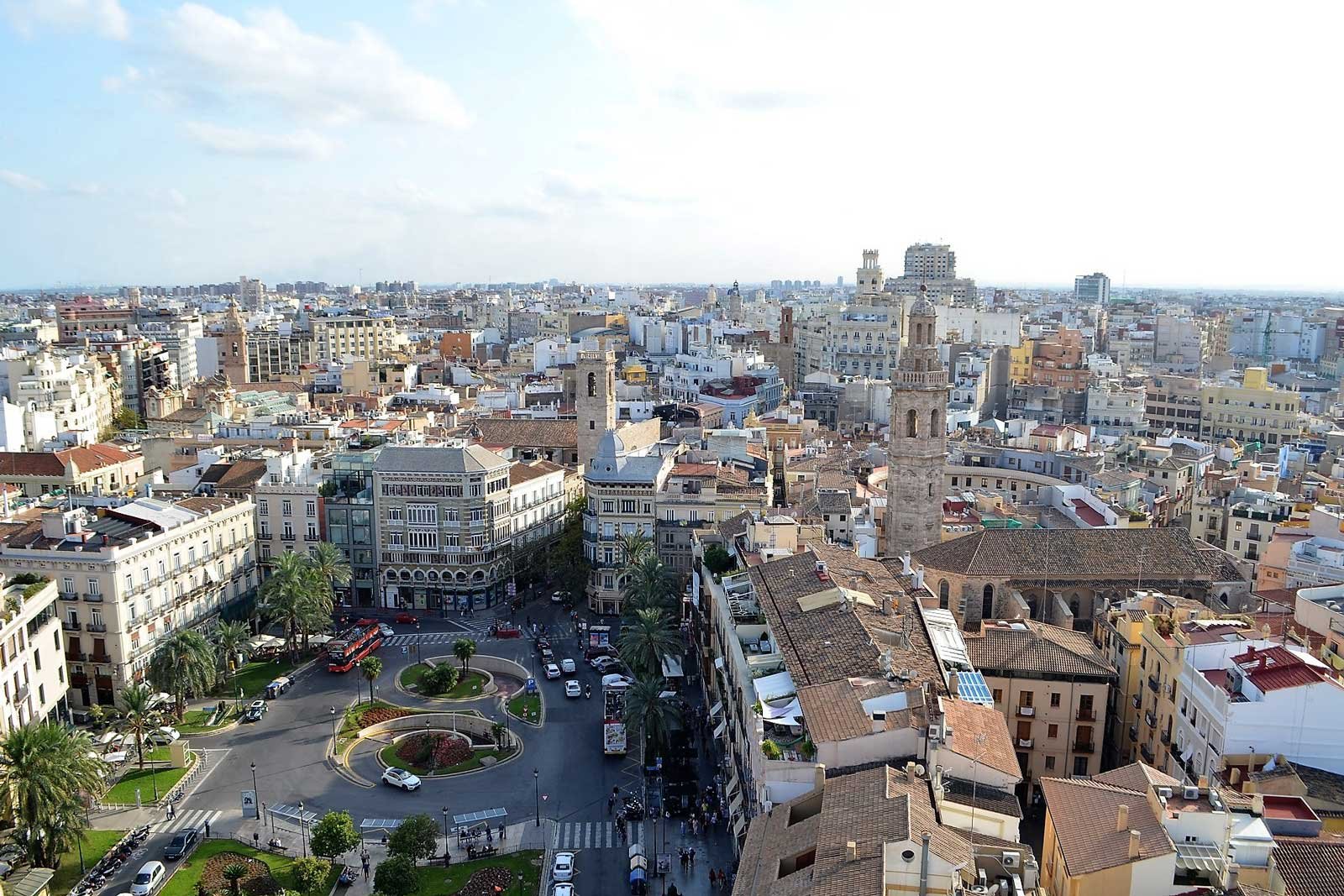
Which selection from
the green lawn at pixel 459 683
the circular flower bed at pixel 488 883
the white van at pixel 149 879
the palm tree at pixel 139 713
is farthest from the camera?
the green lawn at pixel 459 683

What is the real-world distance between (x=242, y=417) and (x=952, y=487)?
77813 mm

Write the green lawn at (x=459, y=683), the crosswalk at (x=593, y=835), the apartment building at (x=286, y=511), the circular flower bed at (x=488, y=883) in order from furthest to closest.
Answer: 1. the apartment building at (x=286, y=511)
2. the green lawn at (x=459, y=683)
3. the crosswalk at (x=593, y=835)
4. the circular flower bed at (x=488, y=883)

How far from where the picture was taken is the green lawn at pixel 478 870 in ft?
144

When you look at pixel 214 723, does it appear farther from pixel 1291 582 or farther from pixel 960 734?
pixel 1291 582

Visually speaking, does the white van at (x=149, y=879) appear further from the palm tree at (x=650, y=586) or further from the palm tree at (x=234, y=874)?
the palm tree at (x=650, y=586)

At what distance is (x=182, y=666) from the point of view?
189 ft

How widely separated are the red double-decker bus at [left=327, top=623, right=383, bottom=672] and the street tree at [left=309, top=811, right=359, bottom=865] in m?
25.3

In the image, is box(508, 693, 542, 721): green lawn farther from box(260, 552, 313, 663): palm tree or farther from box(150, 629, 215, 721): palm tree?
box(150, 629, 215, 721): palm tree

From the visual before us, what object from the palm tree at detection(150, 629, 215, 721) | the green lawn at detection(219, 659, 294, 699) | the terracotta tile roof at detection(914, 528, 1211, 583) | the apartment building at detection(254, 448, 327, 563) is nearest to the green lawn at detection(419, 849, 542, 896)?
the palm tree at detection(150, 629, 215, 721)

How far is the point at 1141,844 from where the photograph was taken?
30.9 m

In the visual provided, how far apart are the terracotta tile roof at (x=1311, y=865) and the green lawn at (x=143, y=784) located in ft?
158

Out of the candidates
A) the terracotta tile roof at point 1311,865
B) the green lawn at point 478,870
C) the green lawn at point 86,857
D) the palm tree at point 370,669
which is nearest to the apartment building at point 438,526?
the palm tree at point 370,669

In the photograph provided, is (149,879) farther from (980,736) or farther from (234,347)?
(234,347)

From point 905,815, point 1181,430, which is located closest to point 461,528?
point 905,815
